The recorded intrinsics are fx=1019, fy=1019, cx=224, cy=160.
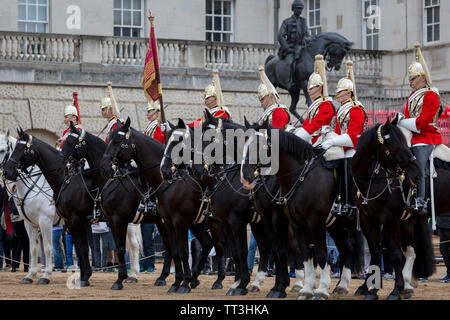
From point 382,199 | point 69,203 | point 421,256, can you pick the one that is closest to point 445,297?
point 421,256

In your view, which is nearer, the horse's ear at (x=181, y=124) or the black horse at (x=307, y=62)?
the horse's ear at (x=181, y=124)

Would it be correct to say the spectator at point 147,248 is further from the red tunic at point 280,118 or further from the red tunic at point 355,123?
the red tunic at point 355,123

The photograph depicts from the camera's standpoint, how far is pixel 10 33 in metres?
25.9

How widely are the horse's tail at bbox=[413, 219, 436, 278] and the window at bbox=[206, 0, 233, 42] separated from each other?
772 inches

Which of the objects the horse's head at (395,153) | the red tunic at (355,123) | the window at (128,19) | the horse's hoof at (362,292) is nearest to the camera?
the horse's head at (395,153)

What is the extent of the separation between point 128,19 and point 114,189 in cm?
1649

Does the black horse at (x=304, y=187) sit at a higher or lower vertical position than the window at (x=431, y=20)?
lower

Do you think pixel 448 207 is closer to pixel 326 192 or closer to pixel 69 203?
pixel 326 192

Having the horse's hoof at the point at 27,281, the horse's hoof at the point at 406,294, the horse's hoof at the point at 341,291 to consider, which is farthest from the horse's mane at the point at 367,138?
the horse's hoof at the point at 27,281

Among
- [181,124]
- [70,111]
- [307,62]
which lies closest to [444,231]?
[181,124]

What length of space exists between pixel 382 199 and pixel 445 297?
164 cm

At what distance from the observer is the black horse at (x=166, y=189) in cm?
1436

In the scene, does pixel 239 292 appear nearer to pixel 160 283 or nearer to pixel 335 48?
pixel 160 283

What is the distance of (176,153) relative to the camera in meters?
13.9
